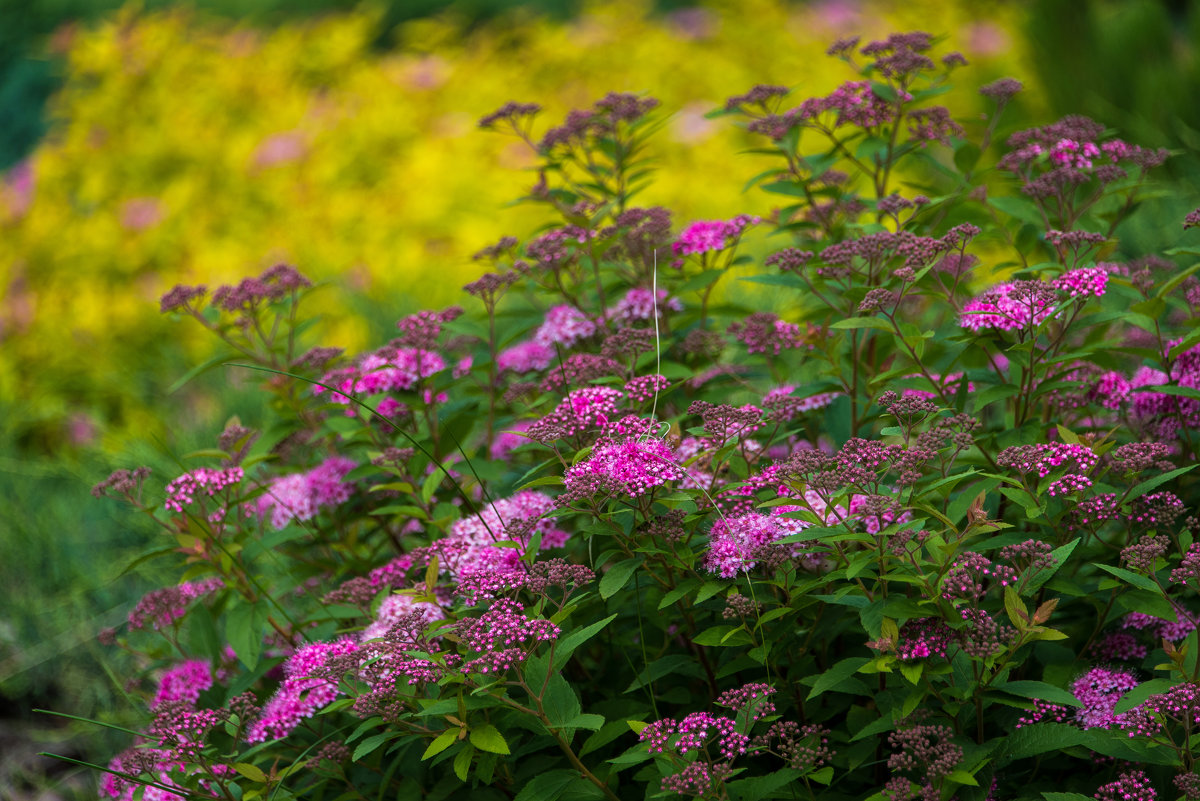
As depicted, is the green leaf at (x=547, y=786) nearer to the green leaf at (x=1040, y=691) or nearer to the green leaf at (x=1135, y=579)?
the green leaf at (x=1040, y=691)

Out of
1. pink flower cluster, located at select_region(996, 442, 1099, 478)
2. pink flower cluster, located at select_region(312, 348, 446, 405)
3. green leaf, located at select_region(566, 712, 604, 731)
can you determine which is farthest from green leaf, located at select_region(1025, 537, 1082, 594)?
pink flower cluster, located at select_region(312, 348, 446, 405)

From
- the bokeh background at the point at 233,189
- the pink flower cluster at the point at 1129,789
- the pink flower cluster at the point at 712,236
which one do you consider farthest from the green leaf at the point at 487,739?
the bokeh background at the point at 233,189

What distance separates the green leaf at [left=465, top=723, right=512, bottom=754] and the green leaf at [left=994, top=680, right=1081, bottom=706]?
2.19 ft

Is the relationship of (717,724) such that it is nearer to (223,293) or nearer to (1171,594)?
(1171,594)

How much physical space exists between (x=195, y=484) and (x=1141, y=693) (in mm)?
1545

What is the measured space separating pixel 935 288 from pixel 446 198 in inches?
172

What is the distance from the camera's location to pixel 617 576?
59.4 inches

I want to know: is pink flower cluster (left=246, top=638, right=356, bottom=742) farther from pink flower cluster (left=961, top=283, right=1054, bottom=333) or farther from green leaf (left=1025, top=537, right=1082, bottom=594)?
pink flower cluster (left=961, top=283, right=1054, bottom=333)

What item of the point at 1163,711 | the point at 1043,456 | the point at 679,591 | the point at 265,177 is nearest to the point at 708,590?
the point at 679,591

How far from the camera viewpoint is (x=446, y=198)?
A: 584cm

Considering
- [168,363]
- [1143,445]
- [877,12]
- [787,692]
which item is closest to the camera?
[1143,445]

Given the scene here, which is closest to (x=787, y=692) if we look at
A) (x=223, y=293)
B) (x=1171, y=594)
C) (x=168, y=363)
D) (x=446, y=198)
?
(x=1171, y=594)

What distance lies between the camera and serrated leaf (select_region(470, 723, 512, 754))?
4.45ft

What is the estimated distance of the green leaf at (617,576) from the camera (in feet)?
4.80
